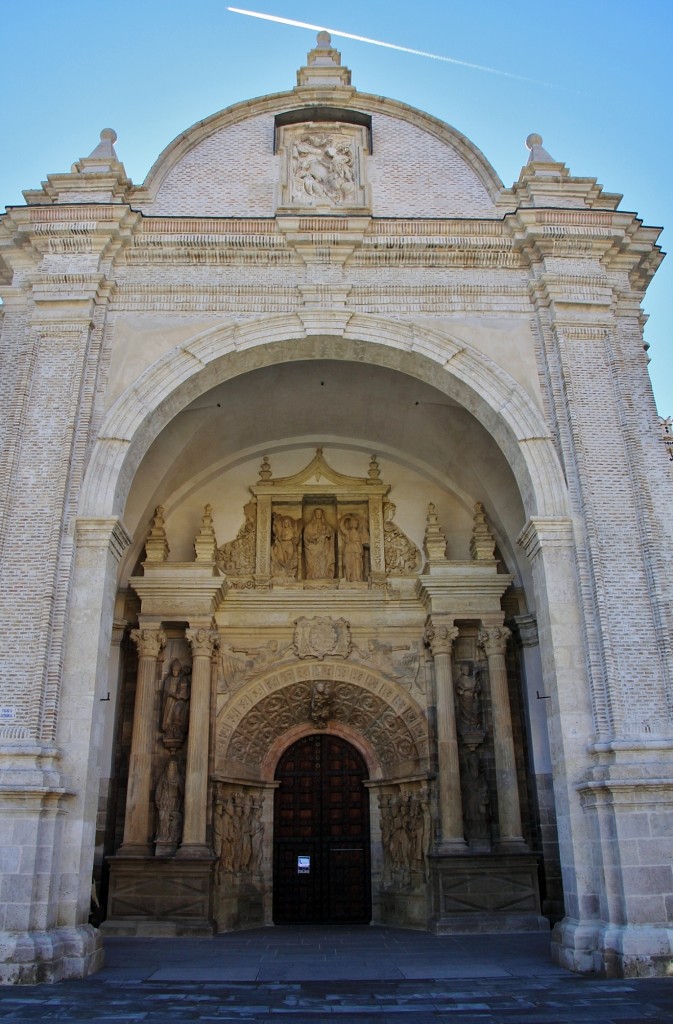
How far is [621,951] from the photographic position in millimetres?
6988

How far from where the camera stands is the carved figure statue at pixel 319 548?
12711 millimetres

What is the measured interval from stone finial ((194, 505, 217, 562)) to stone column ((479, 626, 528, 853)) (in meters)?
3.99

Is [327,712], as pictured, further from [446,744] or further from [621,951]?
[621,951]

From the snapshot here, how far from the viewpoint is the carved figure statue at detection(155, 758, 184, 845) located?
426 inches

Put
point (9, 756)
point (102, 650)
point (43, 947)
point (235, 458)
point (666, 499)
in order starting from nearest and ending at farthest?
point (43, 947) → point (9, 756) → point (102, 650) → point (666, 499) → point (235, 458)

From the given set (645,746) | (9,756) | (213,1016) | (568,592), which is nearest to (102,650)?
(9,756)

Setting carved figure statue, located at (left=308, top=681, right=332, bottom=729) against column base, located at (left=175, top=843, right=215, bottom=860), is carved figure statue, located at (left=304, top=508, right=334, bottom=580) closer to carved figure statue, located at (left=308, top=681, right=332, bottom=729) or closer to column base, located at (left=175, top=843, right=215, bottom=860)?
carved figure statue, located at (left=308, top=681, right=332, bottom=729)

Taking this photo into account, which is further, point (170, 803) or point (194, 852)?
point (170, 803)

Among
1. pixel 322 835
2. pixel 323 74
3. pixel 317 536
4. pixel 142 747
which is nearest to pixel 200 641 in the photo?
pixel 142 747

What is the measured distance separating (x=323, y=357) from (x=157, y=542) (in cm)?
378

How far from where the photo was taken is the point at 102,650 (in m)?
8.37

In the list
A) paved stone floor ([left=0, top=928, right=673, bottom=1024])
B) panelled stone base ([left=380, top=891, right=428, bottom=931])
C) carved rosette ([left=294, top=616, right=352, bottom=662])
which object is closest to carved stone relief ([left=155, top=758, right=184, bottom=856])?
paved stone floor ([left=0, top=928, right=673, bottom=1024])

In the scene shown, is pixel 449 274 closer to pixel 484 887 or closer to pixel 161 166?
pixel 161 166

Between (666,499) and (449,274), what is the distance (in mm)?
3723
